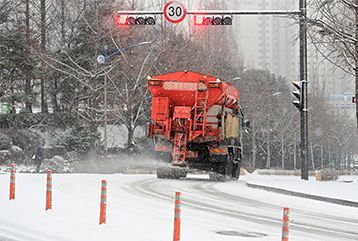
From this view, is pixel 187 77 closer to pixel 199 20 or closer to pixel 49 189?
pixel 199 20

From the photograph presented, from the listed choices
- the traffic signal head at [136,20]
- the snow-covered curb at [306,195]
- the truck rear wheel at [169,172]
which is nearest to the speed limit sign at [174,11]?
the traffic signal head at [136,20]

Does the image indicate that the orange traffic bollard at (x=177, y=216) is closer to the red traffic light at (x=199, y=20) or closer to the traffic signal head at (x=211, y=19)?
the traffic signal head at (x=211, y=19)

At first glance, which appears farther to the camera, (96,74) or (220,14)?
(96,74)

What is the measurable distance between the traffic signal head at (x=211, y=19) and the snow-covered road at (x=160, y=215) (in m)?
5.58

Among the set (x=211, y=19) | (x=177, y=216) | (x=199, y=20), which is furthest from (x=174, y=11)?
(x=177, y=216)

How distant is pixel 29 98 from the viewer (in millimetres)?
48969

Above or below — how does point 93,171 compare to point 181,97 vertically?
below

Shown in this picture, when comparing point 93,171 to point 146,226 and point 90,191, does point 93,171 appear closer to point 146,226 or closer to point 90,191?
point 90,191

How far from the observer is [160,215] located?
15.8 metres

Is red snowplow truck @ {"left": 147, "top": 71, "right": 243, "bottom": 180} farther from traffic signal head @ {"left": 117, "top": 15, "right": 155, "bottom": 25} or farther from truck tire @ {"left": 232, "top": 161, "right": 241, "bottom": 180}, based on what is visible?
traffic signal head @ {"left": 117, "top": 15, "right": 155, "bottom": 25}

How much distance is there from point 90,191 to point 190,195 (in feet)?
10.1

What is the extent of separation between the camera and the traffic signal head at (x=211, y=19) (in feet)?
74.3

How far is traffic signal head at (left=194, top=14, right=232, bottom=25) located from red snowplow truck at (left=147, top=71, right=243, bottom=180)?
3973 millimetres

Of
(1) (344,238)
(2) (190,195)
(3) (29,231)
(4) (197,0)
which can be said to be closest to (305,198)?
(2) (190,195)
